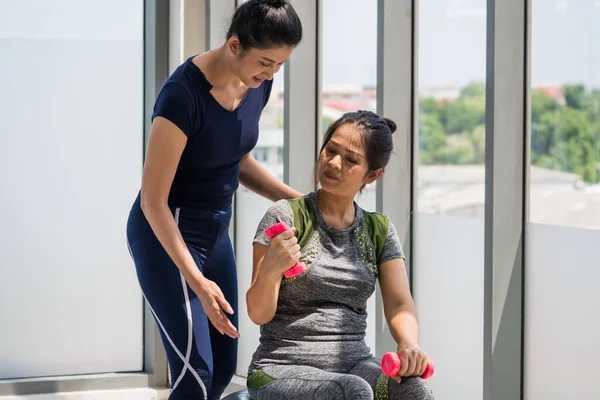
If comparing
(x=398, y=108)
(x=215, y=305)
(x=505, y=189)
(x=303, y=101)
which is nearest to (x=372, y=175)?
(x=215, y=305)

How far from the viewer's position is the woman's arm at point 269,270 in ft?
5.75

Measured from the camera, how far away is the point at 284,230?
176cm

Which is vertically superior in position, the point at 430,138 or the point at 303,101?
the point at 303,101

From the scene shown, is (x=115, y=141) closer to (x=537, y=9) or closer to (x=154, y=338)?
(x=154, y=338)

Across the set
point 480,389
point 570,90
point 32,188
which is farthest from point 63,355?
point 570,90

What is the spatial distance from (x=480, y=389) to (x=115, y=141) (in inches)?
86.8

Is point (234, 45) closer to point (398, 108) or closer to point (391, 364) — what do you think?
point (391, 364)

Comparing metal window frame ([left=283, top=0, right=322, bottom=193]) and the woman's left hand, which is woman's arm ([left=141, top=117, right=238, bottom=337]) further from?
metal window frame ([left=283, top=0, right=322, bottom=193])

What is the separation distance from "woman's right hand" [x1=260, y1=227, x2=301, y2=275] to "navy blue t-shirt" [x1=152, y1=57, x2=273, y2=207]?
357 millimetres

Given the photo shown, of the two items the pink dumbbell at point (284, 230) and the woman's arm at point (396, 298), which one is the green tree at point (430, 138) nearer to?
the woman's arm at point (396, 298)

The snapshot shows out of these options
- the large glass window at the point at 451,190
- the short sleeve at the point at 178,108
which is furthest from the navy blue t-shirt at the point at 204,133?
the large glass window at the point at 451,190

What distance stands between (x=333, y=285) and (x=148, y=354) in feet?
8.09

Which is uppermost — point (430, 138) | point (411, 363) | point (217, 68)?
point (217, 68)

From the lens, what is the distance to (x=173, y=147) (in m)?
1.92
